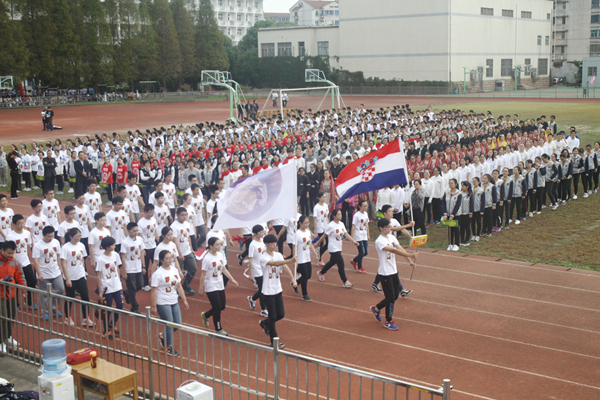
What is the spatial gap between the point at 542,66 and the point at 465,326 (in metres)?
75.5

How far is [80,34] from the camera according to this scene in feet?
214

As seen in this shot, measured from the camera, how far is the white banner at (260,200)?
9469 mm

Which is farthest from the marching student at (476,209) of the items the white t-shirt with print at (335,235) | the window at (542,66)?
the window at (542,66)

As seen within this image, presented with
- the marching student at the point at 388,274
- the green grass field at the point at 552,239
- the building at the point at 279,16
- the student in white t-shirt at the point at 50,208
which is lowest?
the green grass field at the point at 552,239

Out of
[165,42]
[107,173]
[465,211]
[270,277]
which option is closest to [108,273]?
[270,277]

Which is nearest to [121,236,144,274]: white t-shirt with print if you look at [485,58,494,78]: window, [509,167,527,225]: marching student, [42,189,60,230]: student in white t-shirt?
[42,189,60,230]: student in white t-shirt

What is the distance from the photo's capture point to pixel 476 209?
49.7 feet

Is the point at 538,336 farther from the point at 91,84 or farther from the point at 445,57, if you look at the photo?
the point at 91,84

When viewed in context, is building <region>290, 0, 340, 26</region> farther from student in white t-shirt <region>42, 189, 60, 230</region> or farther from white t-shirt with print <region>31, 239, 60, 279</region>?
white t-shirt with print <region>31, 239, 60, 279</region>

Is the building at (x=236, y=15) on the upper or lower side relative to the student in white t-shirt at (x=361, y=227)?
upper

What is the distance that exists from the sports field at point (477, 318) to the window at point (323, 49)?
6255 cm

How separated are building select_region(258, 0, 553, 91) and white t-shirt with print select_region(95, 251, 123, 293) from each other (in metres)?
60.8

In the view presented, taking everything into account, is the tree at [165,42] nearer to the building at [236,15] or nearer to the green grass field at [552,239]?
the green grass field at [552,239]

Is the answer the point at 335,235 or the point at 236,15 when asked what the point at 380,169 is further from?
the point at 236,15
